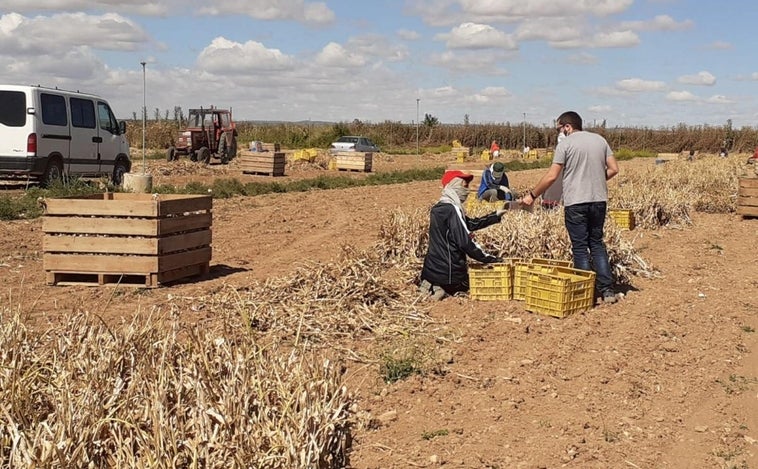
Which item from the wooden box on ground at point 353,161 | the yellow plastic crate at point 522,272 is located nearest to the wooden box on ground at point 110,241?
the yellow plastic crate at point 522,272

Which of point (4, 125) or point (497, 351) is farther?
point (4, 125)

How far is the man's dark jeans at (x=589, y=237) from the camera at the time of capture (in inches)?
328

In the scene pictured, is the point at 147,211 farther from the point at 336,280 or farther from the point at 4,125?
the point at 4,125

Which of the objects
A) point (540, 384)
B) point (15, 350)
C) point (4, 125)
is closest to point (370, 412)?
point (540, 384)

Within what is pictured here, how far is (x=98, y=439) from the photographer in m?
3.42

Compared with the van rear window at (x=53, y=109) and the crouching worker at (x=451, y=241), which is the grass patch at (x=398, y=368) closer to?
the crouching worker at (x=451, y=241)

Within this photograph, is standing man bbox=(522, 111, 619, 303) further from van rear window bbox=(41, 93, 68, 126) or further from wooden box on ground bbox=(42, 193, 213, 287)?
van rear window bbox=(41, 93, 68, 126)

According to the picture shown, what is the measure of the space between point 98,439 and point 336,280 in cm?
486

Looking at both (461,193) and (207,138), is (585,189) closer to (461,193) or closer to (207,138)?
(461,193)

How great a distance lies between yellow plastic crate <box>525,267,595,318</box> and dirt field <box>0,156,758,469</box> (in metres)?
0.10

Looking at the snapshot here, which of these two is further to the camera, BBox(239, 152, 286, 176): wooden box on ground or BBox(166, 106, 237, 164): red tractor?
BBox(166, 106, 237, 164): red tractor

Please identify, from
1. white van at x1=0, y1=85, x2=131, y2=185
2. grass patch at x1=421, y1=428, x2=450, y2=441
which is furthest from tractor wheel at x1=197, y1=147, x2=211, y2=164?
grass patch at x1=421, y1=428, x2=450, y2=441

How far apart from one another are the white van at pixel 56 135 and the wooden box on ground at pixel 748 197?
12.7m

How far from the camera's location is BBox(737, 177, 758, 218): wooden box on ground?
53.1 ft
